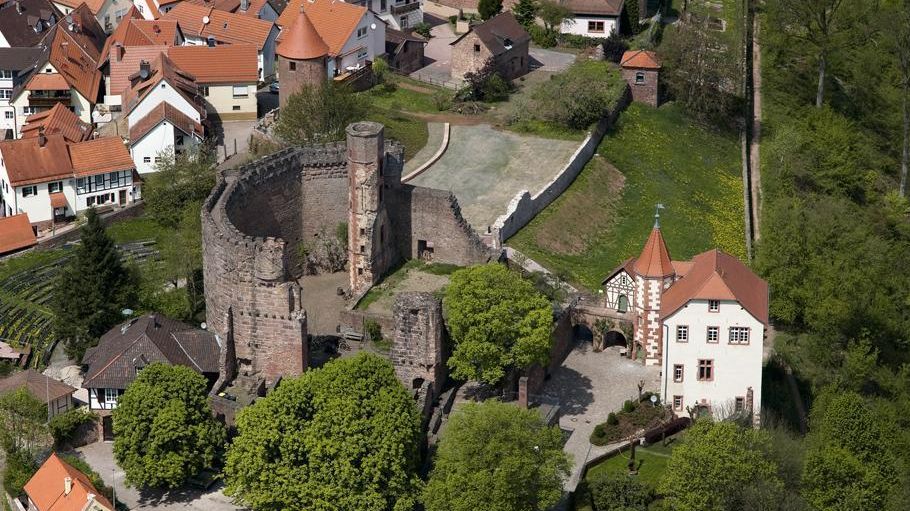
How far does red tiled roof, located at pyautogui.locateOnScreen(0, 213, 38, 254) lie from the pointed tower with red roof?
130 feet

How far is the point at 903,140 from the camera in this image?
136 metres

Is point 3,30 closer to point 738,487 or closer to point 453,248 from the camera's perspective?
point 453,248

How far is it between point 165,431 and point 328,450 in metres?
8.03

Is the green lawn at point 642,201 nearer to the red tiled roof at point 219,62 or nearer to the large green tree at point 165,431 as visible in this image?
the red tiled roof at point 219,62

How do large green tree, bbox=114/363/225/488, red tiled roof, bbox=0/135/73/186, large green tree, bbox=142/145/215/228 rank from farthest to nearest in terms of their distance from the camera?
red tiled roof, bbox=0/135/73/186, large green tree, bbox=142/145/215/228, large green tree, bbox=114/363/225/488

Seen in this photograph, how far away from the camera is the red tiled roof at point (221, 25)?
136250 mm

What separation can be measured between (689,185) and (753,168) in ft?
31.7

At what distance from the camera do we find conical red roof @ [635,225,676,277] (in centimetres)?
9400

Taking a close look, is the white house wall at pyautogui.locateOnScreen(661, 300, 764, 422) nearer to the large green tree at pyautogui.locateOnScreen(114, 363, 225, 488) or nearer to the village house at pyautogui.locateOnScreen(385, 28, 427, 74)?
the large green tree at pyautogui.locateOnScreen(114, 363, 225, 488)

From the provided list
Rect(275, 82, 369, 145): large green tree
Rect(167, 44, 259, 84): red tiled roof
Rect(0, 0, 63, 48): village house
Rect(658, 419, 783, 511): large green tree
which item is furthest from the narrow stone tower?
Rect(0, 0, 63, 48): village house

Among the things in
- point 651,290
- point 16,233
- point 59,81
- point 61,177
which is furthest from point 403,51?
point 651,290

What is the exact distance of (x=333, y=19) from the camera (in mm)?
133625

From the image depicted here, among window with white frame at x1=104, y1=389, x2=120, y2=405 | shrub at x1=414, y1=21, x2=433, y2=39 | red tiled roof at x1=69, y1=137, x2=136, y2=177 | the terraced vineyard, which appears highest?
shrub at x1=414, y1=21, x2=433, y2=39

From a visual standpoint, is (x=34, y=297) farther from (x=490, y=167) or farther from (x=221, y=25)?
(x=221, y=25)
